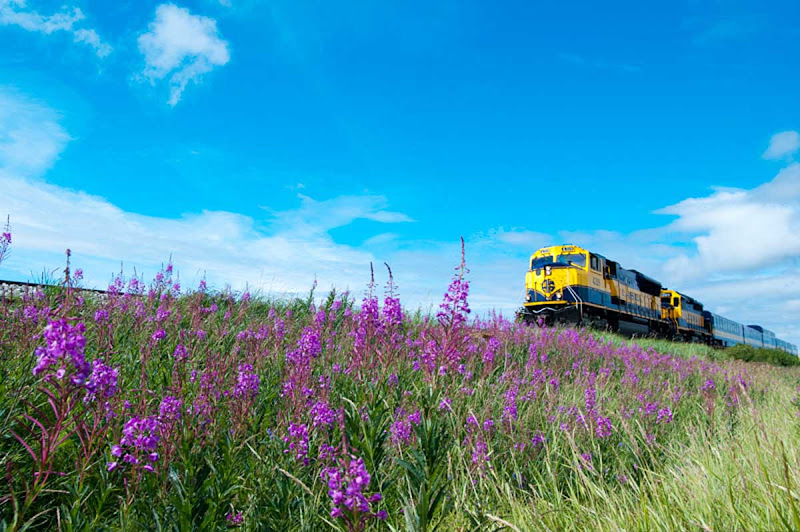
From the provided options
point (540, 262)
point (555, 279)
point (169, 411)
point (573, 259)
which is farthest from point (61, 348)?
point (540, 262)

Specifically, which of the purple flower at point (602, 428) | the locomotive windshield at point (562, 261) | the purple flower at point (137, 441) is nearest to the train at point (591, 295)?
the locomotive windshield at point (562, 261)

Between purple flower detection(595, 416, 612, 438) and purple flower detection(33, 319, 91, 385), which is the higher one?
purple flower detection(33, 319, 91, 385)

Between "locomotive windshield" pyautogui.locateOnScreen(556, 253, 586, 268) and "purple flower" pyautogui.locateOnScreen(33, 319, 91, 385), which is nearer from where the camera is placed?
"purple flower" pyautogui.locateOnScreen(33, 319, 91, 385)

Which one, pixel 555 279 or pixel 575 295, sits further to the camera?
pixel 555 279

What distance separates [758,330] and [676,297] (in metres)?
24.0

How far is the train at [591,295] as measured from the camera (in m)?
22.2

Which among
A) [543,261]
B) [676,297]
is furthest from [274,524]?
[676,297]

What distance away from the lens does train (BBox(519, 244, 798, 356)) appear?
22234 mm

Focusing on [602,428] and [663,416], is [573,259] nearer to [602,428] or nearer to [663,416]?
[663,416]

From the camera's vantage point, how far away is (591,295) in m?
22.7

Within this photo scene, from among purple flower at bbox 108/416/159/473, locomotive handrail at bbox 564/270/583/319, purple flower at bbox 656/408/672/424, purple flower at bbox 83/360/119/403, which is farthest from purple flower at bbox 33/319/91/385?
locomotive handrail at bbox 564/270/583/319

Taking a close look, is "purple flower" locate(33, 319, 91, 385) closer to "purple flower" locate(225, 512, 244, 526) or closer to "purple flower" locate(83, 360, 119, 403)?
"purple flower" locate(83, 360, 119, 403)

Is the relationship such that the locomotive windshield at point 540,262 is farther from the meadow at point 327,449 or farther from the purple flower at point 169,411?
the purple flower at point 169,411

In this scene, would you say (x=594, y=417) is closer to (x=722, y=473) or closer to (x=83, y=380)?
(x=722, y=473)
